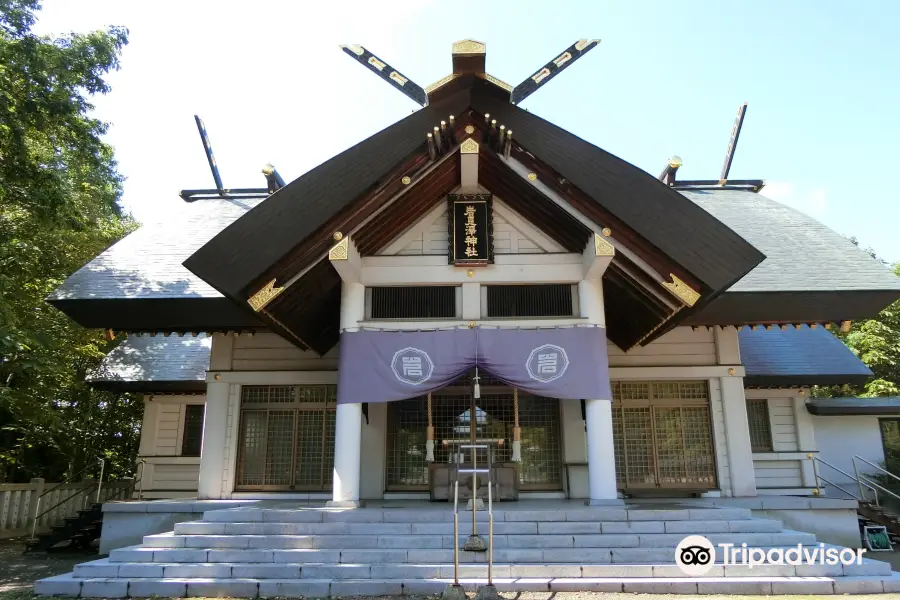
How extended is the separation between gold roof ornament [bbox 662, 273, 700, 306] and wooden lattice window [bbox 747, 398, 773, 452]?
5.93 m

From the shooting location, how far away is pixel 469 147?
8.70m

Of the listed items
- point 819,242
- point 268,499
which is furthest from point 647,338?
point 268,499

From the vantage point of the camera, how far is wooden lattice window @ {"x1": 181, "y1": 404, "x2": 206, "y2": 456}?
1339 cm

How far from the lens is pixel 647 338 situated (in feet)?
33.7

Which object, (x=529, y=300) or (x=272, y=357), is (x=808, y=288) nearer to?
(x=529, y=300)

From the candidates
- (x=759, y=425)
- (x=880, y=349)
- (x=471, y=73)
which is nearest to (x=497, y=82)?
(x=471, y=73)

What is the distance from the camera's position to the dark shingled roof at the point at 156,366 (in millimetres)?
13305

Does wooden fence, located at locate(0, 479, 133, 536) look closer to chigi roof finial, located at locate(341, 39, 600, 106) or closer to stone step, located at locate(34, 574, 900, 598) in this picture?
stone step, located at locate(34, 574, 900, 598)

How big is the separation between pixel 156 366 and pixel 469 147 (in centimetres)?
999

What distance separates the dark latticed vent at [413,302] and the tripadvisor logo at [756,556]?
476 centimetres

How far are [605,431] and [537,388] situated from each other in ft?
3.80

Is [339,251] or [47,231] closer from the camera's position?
[339,251]

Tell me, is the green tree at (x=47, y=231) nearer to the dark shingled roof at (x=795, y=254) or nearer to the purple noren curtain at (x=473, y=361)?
the purple noren curtain at (x=473, y=361)

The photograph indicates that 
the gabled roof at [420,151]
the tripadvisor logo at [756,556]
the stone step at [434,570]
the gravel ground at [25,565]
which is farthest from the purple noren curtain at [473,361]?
the gravel ground at [25,565]
